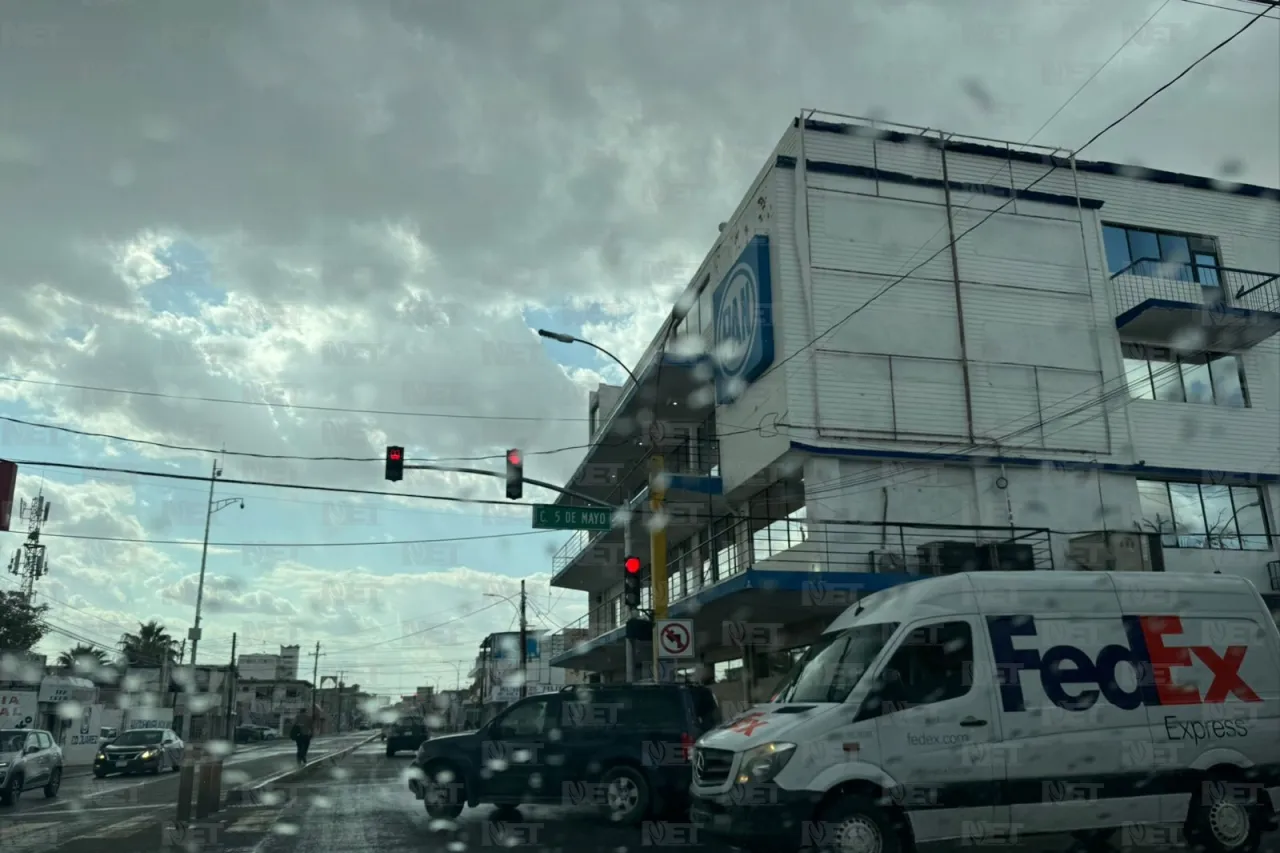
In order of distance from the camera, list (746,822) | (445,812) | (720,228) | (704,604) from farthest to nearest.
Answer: (720,228) → (704,604) → (445,812) → (746,822)

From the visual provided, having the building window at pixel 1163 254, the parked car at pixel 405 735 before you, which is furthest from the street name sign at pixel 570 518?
the parked car at pixel 405 735

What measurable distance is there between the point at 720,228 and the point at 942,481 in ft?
33.0

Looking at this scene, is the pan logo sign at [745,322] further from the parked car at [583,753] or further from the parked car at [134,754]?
the parked car at [134,754]

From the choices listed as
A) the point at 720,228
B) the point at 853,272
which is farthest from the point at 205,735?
the point at 853,272

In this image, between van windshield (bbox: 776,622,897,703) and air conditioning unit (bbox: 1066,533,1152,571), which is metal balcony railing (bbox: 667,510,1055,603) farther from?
van windshield (bbox: 776,622,897,703)

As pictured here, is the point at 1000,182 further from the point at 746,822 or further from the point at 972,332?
the point at 746,822

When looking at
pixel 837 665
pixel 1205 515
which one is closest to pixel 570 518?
pixel 837 665

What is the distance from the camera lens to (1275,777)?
9.34m

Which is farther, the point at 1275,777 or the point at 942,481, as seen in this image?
the point at 942,481

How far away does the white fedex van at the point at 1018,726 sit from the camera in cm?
834

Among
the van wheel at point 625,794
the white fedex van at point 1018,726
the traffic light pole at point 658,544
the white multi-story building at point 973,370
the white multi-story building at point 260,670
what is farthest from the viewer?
the white multi-story building at point 260,670

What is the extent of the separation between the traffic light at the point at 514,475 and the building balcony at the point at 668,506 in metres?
2.38

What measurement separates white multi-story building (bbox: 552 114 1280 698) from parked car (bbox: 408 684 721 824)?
248 inches

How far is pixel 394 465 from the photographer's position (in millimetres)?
17078
